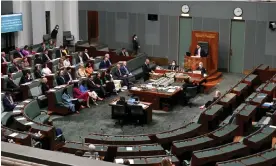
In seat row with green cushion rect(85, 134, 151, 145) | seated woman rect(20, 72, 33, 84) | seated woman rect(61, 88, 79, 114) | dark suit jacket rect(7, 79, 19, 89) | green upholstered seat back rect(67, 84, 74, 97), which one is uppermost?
seated woman rect(20, 72, 33, 84)

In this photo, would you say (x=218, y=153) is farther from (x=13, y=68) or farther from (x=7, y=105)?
(x=13, y=68)

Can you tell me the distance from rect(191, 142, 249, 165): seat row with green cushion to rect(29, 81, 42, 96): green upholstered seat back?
7.99 m

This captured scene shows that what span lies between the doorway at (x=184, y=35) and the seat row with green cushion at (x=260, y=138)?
1176cm

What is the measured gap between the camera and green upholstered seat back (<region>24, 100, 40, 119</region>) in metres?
13.3

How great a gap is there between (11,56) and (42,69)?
8.50 ft

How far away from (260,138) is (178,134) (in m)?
1.91

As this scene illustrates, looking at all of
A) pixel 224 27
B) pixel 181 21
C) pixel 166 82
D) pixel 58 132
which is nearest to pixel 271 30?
pixel 224 27

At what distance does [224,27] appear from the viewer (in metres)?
21.7

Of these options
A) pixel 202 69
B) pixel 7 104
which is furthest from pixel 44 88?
pixel 202 69

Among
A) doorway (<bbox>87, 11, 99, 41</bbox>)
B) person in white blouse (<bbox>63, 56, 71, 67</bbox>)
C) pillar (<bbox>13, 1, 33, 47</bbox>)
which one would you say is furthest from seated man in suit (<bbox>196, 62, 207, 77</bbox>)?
pillar (<bbox>13, 1, 33, 47</bbox>)

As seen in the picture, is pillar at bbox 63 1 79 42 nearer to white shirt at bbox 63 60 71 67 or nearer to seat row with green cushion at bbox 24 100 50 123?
white shirt at bbox 63 60 71 67

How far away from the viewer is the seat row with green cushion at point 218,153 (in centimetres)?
916

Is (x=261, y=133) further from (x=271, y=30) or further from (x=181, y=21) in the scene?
(x=181, y=21)

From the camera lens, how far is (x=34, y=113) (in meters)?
13.8
